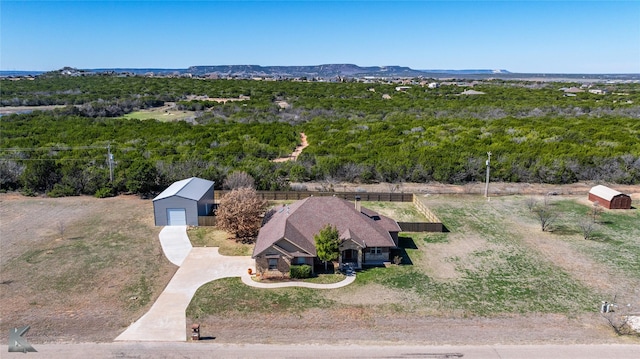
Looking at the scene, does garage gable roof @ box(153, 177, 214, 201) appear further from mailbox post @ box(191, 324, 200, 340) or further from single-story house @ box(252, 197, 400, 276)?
mailbox post @ box(191, 324, 200, 340)

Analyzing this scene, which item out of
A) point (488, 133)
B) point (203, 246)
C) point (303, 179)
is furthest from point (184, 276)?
point (488, 133)

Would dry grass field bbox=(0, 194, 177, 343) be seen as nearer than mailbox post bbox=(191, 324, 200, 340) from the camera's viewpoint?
No

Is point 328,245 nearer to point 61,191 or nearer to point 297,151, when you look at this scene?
point 61,191

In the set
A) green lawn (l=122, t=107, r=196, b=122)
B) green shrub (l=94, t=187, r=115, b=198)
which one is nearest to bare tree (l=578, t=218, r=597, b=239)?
green shrub (l=94, t=187, r=115, b=198)

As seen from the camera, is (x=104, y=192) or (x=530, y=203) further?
(x=104, y=192)

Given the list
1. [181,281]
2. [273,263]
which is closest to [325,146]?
[273,263]

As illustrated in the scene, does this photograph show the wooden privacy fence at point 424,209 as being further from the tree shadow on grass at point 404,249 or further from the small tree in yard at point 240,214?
the small tree in yard at point 240,214

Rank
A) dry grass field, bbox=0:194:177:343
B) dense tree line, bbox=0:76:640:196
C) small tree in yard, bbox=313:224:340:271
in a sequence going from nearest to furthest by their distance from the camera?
dry grass field, bbox=0:194:177:343, small tree in yard, bbox=313:224:340:271, dense tree line, bbox=0:76:640:196

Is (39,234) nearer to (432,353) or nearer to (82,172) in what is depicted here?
(82,172)
